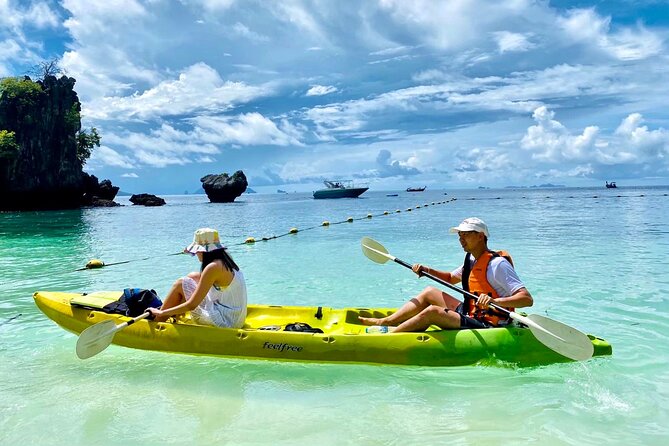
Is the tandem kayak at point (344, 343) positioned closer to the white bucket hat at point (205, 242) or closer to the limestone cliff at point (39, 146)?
the white bucket hat at point (205, 242)

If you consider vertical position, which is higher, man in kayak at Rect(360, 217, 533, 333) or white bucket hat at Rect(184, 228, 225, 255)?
white bucket hat at Rect(184, 228, 225, 255)

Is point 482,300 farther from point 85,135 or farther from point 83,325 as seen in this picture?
point 85,135

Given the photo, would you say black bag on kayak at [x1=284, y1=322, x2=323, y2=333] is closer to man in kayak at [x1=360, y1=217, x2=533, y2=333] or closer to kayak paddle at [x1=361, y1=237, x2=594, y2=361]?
man in kayak at [x1=360, y1=217, x2=533, y2=333]

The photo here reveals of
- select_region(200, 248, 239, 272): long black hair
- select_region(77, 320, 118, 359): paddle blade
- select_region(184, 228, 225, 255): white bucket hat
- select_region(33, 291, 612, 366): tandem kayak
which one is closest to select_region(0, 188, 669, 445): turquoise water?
select_region(33, 291, 612, 366): tandem kayak

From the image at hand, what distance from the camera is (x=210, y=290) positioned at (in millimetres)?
6324

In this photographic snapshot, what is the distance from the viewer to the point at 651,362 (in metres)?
6.39

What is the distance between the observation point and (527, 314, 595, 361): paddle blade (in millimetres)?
5430

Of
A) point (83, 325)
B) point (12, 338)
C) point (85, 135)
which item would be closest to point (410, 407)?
point (83, 325)

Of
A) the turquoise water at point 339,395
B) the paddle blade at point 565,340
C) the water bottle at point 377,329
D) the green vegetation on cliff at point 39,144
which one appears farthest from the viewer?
the green vegetation on cliff at point 39,144

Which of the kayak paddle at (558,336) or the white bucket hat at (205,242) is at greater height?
the white bucket hat at (205,242)

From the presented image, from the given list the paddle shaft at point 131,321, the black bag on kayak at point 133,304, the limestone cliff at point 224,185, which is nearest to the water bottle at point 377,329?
the paddle shaft at point 131,321

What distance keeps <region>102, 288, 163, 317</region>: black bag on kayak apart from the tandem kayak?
0.39 ft

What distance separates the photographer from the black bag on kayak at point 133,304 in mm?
6797

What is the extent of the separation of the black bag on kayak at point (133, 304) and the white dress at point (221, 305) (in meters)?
0.79
